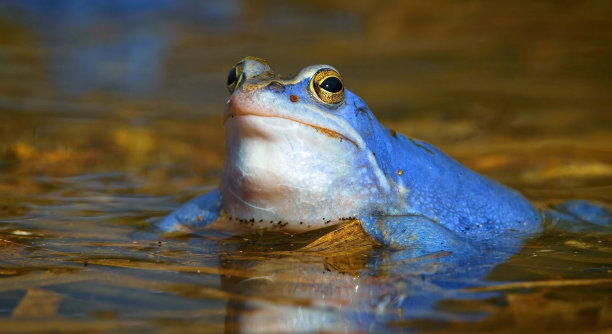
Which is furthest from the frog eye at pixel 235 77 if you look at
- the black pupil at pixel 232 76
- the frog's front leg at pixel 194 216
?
the frog's front leg at pixel 194 216

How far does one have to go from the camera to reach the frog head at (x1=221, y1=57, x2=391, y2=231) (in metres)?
4.38

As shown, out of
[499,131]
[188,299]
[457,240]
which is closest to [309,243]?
[457,240]

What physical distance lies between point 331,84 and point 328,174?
0.56m

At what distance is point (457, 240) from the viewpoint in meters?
4.56

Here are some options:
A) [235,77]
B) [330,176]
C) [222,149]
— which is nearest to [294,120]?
[330,176]

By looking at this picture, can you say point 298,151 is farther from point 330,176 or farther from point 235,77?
point 235,77

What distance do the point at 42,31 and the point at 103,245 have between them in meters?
13.1

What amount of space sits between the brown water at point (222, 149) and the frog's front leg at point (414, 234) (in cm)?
21

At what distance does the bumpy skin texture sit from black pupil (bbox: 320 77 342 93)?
0.08 m

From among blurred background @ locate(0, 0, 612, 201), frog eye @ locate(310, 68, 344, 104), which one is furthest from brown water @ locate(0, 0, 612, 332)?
frog eye @ locate(310, 68, 344, 104)

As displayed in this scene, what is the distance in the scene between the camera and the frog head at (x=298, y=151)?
4.38 m

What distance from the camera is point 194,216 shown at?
17.2 ft

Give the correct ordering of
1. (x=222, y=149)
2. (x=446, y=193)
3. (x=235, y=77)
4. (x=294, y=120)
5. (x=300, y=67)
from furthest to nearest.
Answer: (x=300, y=67) < (x=222, y=149) < (x=446, y=193) < (x=235, y=77) < (x=294, y=120)

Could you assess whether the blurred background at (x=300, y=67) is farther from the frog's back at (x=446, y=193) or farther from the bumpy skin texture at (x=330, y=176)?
the bumpy skin texture at (x=330, y=176)
